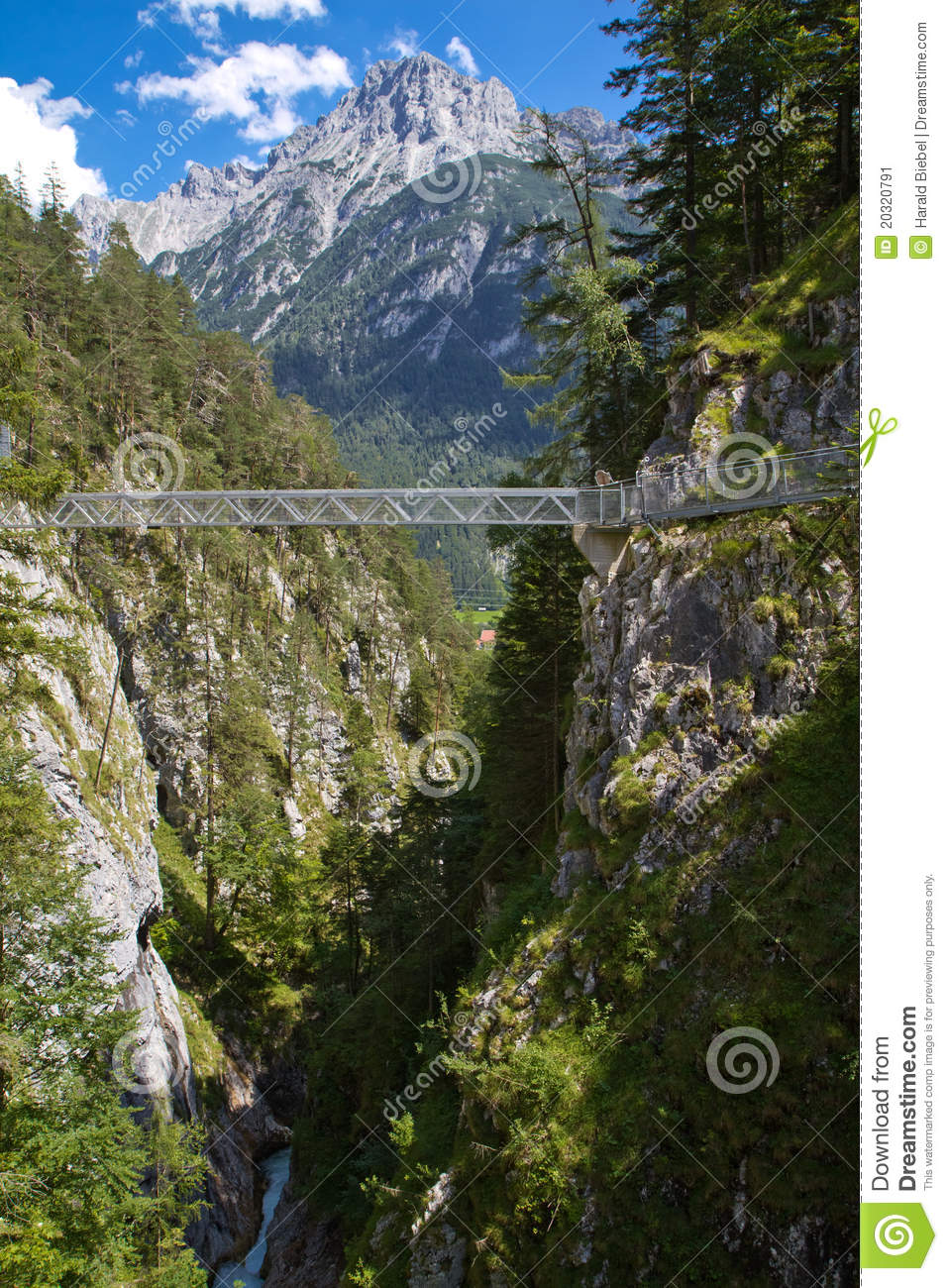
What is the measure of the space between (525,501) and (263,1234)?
25504mm

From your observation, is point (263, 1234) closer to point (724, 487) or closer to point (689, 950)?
point (689, 950)

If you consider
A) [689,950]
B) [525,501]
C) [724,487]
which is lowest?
[689,950]

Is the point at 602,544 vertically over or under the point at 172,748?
over

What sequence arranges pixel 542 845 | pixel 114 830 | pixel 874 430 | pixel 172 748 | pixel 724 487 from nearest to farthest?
pixel 874 430 < pixel 724 487 < pixel 542 845 < pixel 114 830 < pixel 172 748

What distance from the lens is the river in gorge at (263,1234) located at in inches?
872

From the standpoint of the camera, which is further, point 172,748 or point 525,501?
Answer: point 172,748

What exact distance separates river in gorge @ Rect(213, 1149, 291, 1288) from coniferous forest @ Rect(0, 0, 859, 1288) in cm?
57

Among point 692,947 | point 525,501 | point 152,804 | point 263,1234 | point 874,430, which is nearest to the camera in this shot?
point 874,430

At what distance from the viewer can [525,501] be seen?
1820 cm

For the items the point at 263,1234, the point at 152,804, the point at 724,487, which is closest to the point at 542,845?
the point at 724,487

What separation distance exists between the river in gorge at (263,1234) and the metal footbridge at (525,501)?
22099 millimetres

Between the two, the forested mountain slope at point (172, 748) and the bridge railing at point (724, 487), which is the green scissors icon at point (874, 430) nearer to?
the bridge railing at point (724, 487)

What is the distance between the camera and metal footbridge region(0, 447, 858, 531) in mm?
13641

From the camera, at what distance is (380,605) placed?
184ft
